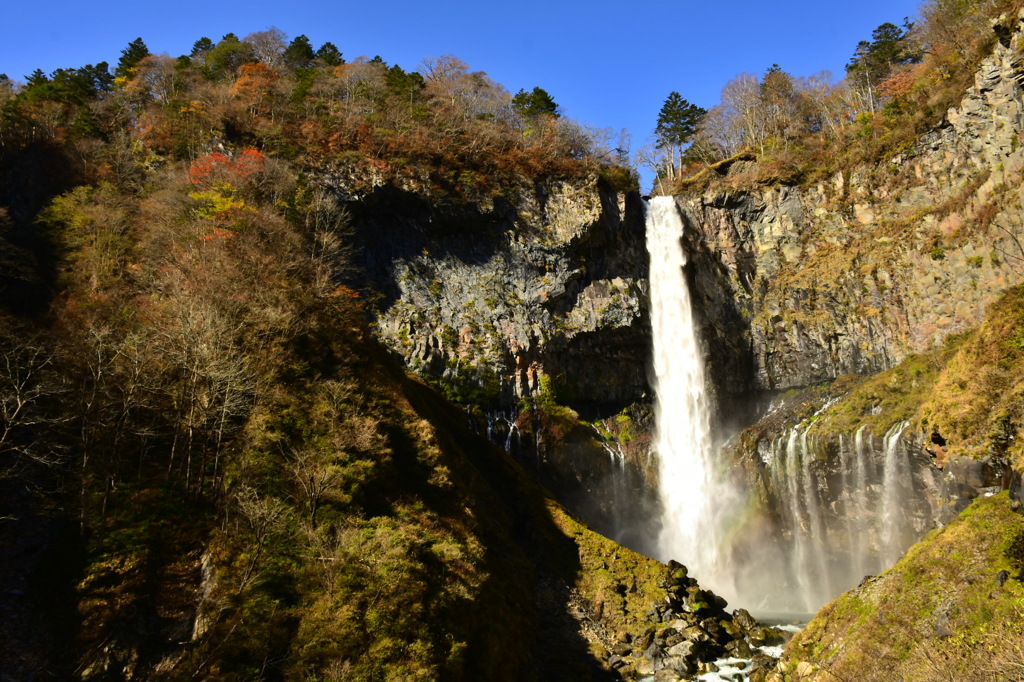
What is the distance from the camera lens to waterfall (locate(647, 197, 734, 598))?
30.9 metres

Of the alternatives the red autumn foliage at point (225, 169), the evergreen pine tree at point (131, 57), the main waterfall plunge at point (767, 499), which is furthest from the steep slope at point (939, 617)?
the evergreen pine tree at point (131, 57)

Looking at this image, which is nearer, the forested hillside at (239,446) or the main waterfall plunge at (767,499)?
the forested hillside at (239,446)

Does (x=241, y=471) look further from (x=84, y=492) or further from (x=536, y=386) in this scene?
(x=536, y=386)

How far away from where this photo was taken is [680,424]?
34.7 m

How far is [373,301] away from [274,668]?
2187cm

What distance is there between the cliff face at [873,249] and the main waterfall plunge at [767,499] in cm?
292

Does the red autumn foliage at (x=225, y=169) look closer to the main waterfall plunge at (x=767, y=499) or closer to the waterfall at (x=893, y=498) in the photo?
the main waterfall plunge at (x=767, y=499)

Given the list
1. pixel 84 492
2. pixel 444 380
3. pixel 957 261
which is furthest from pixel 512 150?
pixel 84 492

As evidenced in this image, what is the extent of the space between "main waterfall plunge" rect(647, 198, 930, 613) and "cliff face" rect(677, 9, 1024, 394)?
2.92 metres

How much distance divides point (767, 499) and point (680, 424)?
701 centimetres

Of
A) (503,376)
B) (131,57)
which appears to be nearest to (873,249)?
(503,376)

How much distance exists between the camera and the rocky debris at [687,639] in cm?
1808

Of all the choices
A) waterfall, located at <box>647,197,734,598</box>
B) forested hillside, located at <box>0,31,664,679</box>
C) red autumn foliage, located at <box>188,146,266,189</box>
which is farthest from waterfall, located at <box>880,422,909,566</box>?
red autumn foliage, located at <box>188,146,266,189</box>

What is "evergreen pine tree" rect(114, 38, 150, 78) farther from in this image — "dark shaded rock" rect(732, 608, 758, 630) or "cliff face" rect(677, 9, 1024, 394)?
"dark shaded rock" rect(732, 608, 758, 630)
